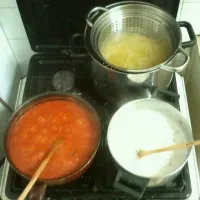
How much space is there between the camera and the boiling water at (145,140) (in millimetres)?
750

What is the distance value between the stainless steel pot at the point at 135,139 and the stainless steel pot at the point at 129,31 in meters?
0.04

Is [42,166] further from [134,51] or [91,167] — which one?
[134,51]

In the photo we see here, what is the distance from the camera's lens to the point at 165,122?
825mm

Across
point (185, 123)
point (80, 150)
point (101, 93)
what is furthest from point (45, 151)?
point (185, 123)

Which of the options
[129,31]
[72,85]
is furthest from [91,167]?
[129,31]

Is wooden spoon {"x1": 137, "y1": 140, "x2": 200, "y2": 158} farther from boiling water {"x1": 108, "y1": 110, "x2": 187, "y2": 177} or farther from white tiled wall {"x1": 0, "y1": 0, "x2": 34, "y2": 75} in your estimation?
white tiled wall {"x1": 0, "y1": 0, "x2": 34, "y2": 75}

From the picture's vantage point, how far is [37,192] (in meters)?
0.71

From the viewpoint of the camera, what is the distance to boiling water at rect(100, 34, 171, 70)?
86 cm

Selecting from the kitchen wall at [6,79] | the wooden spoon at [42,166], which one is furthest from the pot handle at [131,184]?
the kitchen wall at [6,79]

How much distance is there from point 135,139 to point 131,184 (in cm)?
11

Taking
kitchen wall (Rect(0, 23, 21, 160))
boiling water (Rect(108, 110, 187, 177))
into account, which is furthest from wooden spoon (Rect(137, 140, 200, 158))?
kitchen wall (Rect(0, 23, 21, 160))

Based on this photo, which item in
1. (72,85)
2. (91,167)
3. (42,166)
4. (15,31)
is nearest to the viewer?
(42,166)

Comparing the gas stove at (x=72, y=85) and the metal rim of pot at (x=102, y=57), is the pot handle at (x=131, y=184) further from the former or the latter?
the metal rim of pot at (x=102, y=57)

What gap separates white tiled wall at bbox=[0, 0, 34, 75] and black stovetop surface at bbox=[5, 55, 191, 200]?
0.39 feet
